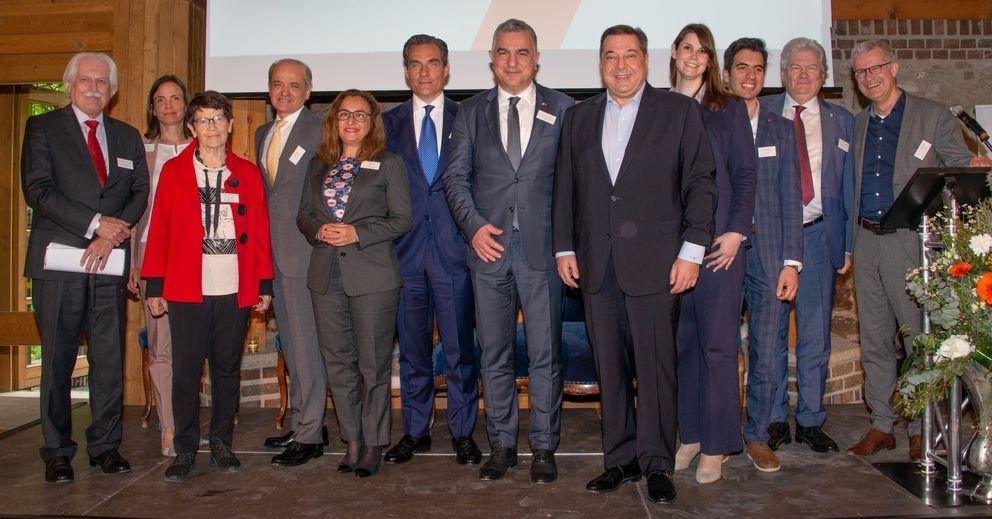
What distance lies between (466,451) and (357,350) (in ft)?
2.23

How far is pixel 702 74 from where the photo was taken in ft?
10.7

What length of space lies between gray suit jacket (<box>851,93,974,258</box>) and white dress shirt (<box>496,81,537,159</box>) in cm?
→ 171

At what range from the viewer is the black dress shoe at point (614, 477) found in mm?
3104

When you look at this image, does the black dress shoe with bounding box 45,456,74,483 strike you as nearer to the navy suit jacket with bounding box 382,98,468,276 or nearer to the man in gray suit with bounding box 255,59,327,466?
the man in gray suit with bounding box 255,59,327,466

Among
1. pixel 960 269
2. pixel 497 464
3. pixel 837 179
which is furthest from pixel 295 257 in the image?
pixel 960 269

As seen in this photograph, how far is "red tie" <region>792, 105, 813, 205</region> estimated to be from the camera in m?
3.67

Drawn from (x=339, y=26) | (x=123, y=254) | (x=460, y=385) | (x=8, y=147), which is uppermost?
(x=339, y=26)

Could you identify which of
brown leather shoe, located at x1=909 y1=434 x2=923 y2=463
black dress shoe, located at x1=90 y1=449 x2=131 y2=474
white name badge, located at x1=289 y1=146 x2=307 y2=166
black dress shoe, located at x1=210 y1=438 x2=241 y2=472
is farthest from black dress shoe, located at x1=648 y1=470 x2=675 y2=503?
black dress shoe, located at x1=90 y1=449 x2=131 y2=474

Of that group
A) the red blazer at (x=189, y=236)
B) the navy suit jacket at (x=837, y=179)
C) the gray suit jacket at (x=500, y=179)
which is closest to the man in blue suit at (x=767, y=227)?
the navy suit jacket at (x=837, y=179)

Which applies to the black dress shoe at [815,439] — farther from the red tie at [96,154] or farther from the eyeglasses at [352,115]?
the red tie at [96,154]

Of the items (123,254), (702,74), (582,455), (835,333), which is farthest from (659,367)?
(835,333)

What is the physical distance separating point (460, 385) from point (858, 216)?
2030 mm

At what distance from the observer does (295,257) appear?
358 centimetres

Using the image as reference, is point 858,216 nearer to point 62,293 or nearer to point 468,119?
point 468,119
